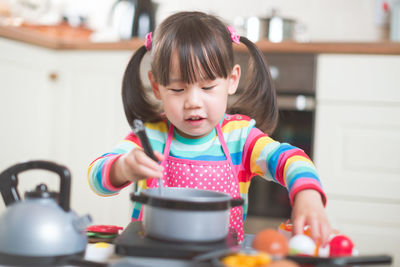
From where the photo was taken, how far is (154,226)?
562 millimetres

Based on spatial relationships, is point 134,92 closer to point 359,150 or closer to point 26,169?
point 26,169

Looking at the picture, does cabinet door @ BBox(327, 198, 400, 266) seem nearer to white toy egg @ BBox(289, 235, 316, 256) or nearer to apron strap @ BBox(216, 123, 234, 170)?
apron strap @ BBox(216, 123, 234, 170)

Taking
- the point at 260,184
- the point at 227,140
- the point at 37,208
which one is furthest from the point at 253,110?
the point at 260,184

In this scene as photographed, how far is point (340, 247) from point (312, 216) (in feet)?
0.18

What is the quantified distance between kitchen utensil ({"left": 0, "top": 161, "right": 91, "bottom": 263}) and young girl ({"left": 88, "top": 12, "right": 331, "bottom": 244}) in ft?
0.63

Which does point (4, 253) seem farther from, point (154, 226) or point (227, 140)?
point (227, 140)

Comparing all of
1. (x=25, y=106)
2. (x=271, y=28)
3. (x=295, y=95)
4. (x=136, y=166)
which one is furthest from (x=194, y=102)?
(x=25, y=106)

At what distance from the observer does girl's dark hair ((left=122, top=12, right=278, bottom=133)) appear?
922 millimetres

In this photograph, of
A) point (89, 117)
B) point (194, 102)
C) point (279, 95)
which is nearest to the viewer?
point (194, 102)

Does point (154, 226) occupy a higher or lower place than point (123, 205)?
higher

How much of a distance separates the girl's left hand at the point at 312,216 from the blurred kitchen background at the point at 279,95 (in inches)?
55.1

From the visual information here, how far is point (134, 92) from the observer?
104 centimetres

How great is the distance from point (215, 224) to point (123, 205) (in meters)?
1.81

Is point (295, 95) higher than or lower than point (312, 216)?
higher
